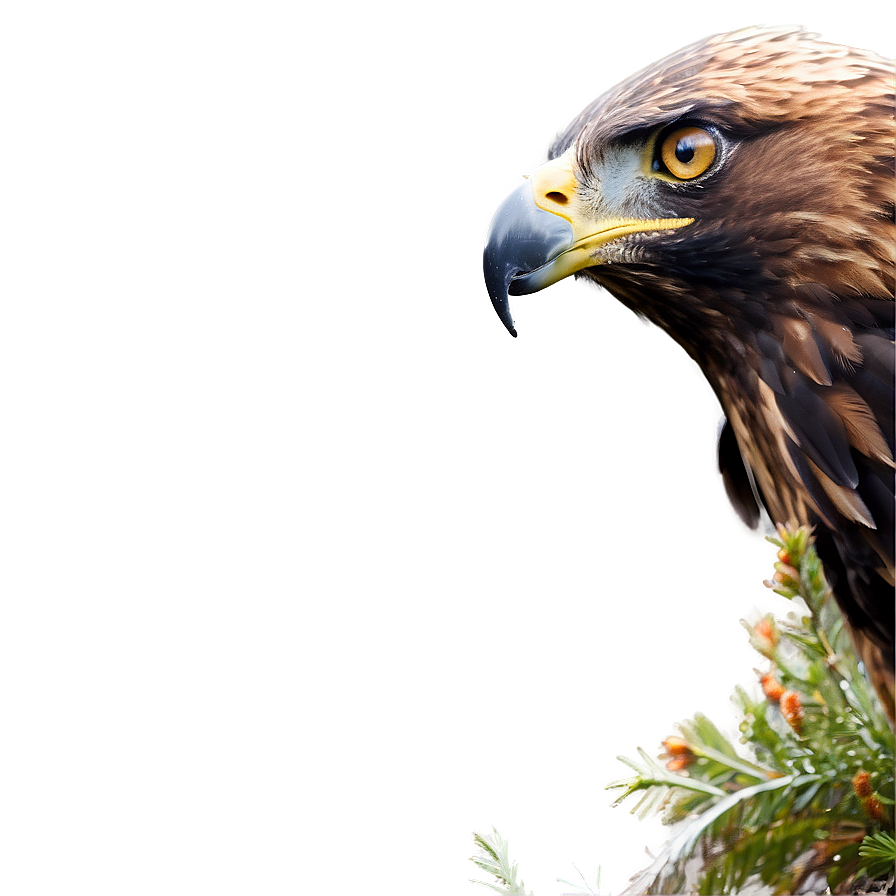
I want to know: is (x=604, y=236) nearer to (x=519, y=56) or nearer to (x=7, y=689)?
(x=519, y=56)

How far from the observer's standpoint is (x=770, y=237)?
0.55 m

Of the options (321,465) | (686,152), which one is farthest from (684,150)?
(321,465)

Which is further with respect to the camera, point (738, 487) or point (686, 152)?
point (738, 487)

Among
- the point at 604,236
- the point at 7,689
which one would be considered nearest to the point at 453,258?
the point at 604,236

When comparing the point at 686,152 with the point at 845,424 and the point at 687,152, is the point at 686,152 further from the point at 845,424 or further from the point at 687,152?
the point at 845,424

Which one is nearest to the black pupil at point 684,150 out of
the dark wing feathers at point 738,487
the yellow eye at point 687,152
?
the yellow eye at point 687,152

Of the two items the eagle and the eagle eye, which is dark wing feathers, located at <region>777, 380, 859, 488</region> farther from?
the eagle eye

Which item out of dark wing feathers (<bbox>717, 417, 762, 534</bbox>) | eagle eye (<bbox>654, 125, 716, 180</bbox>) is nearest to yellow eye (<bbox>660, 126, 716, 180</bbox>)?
eagle eye (<bbox>654, 125, 716, 180</bbox>)

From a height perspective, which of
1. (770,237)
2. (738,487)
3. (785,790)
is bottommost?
Result: (785,790)

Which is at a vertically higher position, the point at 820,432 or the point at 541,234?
the point at 541,234

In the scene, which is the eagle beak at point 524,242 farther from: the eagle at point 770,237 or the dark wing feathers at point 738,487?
the dark wing feathers at point 738,487

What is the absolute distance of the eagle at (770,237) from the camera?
53 centimetres

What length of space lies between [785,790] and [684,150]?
447mm

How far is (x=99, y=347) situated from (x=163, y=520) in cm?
14
